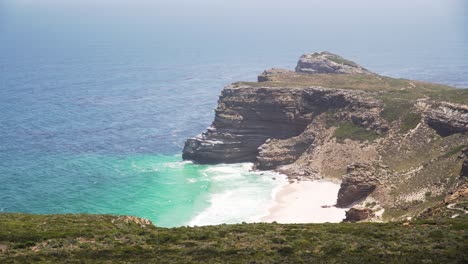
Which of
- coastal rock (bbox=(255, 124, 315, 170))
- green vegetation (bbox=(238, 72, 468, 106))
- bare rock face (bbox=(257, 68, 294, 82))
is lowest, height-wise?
coastal rock (bbox=(255, 124, 315, 170))

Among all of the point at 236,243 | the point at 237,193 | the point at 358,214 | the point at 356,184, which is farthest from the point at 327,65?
the point at 236,243

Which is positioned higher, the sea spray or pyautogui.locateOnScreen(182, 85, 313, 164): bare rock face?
pyautogui.locateOnScreen(182, 85, 313, 164): bare rock face

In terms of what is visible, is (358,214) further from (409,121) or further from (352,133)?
(352,133)

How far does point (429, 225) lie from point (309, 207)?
146 ft

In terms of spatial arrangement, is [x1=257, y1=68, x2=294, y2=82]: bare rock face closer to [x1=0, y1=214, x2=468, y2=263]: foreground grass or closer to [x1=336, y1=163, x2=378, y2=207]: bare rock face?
[x1=336, y1=163, x2=378, y2=207]: bare rock face

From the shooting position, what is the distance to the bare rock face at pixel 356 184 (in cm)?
8181

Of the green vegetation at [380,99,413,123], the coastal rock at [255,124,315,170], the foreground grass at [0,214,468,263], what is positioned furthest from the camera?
the coastal rock at [255,124,315,170]

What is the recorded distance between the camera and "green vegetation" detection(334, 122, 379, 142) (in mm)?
102125

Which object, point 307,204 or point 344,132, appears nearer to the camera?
point 307,204

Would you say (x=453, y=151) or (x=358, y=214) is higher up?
(x=453, y=151)

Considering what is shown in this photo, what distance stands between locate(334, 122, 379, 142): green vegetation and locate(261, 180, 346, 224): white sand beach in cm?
1194

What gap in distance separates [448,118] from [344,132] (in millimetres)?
19952

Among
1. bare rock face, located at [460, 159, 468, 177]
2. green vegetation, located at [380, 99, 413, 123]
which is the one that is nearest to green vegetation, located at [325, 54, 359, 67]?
green vegetation, located at [380, 99, 413, 123]

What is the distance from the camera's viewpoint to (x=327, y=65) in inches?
6196
